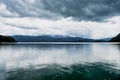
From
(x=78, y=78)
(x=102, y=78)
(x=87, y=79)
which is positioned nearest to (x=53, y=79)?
(x=78, y=78)

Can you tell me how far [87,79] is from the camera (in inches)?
1013

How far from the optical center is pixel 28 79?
985 inches

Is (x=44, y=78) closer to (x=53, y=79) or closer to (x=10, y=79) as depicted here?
(x=53, y=79)

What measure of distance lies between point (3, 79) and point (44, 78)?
7.79 m

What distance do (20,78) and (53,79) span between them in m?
6.55

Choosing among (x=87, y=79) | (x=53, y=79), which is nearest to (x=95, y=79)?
(x=87, y=79)

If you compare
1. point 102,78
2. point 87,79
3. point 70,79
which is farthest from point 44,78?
point 102,78

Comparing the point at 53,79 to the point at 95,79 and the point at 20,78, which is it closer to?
the point at 20,78

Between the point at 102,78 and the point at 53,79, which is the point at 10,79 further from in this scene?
the point at 102,78

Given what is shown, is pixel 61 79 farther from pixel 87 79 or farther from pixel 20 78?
pixel 20 78

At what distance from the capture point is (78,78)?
86.2ft

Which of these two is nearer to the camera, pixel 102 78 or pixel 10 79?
pixel 10 79

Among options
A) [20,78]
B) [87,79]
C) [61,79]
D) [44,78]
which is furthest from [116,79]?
[20,78]

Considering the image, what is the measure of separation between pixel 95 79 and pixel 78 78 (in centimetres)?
338
